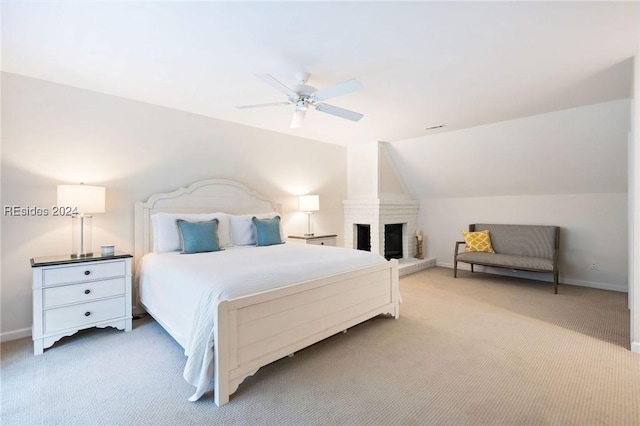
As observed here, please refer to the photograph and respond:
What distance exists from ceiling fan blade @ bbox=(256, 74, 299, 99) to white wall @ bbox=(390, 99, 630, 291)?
311 cm

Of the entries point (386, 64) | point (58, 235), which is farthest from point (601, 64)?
point (58, 235)

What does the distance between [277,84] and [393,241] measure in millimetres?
4430

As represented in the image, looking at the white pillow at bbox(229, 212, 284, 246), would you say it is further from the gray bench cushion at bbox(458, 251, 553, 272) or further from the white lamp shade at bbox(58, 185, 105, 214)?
the gray bench cushion at bbox(458, 251, 553, 272)

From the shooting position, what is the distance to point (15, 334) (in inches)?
109

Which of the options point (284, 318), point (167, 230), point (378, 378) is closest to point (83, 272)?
point (167, 230)

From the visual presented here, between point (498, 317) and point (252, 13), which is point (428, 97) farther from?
point (498, 317)

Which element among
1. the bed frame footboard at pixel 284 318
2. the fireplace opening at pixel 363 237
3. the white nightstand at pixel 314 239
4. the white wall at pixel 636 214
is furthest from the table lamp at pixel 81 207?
the white wall at pixel 636 214

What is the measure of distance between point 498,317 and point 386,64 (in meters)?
2.84

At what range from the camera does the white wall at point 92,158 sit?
2.76 meters

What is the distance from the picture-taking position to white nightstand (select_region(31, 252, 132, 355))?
2490mm

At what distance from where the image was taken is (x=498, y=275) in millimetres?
5191

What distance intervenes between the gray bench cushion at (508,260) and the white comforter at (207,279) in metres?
2.51

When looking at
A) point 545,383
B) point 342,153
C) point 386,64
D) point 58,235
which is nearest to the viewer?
point 545,383

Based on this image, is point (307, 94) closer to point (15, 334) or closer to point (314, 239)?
point (314, 239)
